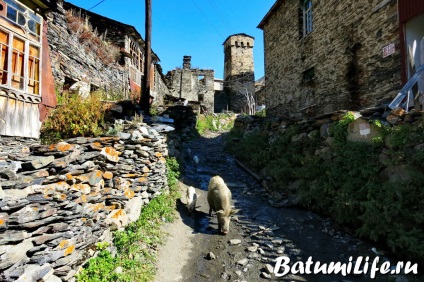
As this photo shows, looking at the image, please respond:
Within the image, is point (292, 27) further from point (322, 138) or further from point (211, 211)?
point (211, 211)

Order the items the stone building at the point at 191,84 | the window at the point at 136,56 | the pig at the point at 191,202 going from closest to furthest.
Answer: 1. the pig at the point at 191,202
2. the window at the point at 136,56
3. the stone building at the point at 191,84

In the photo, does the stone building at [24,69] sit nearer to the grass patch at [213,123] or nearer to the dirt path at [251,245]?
the dirt path at [251,245]

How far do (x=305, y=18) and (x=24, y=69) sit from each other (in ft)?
37.4

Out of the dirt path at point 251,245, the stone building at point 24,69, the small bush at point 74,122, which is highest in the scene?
the stone building at point 24,69

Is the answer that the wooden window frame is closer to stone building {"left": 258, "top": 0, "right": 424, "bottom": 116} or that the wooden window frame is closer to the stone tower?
stone building {"left": 258, "top": 0, "right": 424, "bottom": 116}

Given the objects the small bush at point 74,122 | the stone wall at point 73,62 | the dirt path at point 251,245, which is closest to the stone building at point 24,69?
the small bush at point 74,122

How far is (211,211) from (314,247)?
2.55 meters

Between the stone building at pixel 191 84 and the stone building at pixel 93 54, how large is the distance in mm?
9641

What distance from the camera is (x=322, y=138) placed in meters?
7.04

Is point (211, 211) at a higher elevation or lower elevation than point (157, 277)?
higher

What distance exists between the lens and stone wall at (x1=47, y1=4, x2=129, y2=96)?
358 inches

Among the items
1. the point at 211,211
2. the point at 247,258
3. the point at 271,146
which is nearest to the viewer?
the point at 247,258

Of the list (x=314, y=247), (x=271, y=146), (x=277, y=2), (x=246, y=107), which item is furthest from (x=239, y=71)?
(x=314, y=247)

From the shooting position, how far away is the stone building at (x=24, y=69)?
655 centimetres
